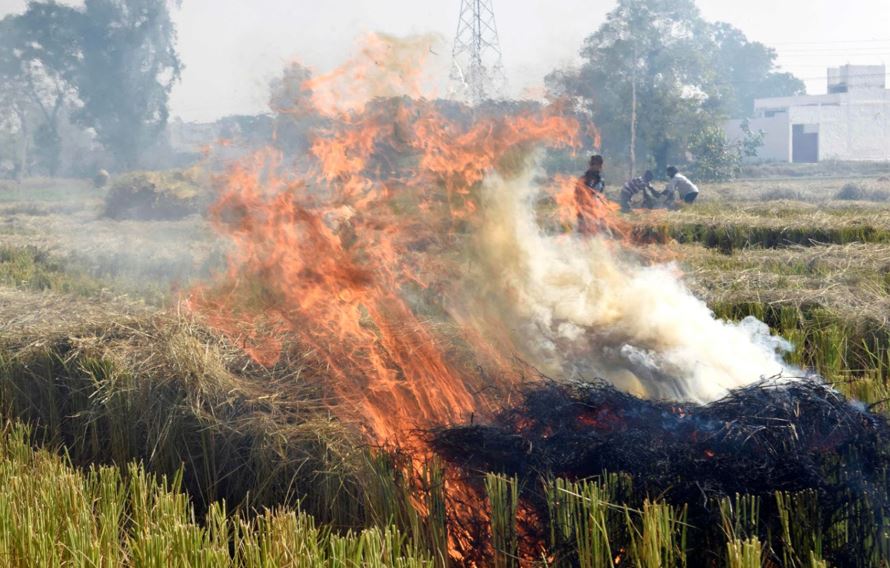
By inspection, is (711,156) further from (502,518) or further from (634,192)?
(502,518)

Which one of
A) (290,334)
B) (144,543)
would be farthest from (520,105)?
(144,543)

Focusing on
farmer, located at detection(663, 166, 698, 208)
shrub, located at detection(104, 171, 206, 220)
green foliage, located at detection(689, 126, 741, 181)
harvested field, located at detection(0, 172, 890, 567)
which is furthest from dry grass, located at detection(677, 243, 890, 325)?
green foliage, located at detection(689, 126, 741, 181)

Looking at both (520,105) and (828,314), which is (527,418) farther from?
(828,314)

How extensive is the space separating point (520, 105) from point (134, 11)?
93.3 ft

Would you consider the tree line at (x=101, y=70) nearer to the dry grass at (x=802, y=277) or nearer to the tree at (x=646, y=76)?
the tree at (x=646, y=76)

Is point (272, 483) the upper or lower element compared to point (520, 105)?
lower

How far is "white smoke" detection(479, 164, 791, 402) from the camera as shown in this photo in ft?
18.2

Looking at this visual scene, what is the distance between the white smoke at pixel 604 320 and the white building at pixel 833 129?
47.1 meters

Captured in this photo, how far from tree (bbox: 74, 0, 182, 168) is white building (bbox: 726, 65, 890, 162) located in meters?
31.4

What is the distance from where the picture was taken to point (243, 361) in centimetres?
588

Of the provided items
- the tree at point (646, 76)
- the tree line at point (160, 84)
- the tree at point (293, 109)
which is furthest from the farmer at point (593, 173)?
the tree at point (646, 76)

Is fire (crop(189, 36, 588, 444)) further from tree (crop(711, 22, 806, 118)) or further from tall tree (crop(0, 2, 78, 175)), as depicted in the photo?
tree (crop(711, 22, 806, 118))

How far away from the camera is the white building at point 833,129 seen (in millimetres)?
52312

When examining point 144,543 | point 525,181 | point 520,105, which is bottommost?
point 144,543
